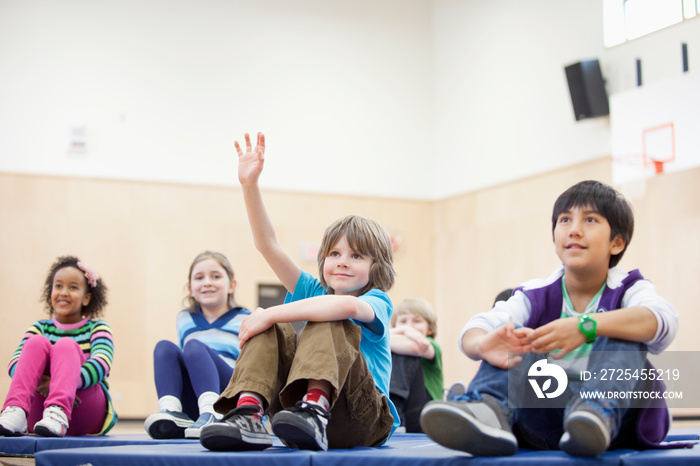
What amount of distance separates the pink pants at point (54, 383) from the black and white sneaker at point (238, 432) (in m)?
1.29

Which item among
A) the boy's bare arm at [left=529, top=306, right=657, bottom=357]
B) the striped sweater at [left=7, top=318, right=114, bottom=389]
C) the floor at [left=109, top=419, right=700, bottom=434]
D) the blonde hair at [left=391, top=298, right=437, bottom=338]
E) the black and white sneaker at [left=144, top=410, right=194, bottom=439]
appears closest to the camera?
the boy's bare arm at [left=529, top=306, right=657, bottom=357]

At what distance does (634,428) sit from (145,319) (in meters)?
6.28

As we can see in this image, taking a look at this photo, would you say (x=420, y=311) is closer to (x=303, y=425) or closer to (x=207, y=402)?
(x=207, y=402)

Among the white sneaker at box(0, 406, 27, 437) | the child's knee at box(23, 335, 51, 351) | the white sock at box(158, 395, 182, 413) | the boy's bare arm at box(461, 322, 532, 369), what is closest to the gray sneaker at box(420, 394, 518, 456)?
the boy's bare arm at box(461, 322, 532, 369)

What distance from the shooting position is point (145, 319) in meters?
7.41

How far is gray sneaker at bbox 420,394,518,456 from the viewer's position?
1571mm

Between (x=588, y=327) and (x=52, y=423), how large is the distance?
1.99m

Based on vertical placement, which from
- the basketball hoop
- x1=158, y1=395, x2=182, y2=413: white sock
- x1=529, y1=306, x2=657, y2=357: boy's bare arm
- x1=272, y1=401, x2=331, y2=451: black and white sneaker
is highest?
the basketball hoop

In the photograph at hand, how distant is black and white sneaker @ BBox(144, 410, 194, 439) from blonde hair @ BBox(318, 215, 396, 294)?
2.72 ft

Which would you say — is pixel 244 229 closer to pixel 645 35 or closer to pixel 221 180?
pixel 221 180

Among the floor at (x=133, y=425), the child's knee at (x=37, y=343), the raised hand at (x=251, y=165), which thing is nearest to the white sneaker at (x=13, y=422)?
the child's knee at (x=37, y=343)

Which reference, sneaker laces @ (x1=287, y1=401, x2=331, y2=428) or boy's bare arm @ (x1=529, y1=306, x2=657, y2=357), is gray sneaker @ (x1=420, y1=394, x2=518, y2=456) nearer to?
boy's bare arm @ (x1=529, y1=306, x2=657, y2=357)

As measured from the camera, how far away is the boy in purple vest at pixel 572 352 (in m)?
1.60

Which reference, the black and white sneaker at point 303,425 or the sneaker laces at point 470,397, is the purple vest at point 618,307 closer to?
the sneaker laces at point 470,397
